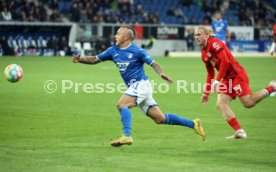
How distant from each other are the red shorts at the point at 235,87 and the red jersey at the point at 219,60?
0.25 ft

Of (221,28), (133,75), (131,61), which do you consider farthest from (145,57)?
(221,28)

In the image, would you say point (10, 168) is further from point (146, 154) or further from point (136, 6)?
point (136, 6)

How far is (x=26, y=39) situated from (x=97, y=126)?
105ft

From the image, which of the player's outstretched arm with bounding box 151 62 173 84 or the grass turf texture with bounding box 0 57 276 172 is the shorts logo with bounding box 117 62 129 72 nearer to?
the player's outstretched arm with bounding box 151 62 173 84

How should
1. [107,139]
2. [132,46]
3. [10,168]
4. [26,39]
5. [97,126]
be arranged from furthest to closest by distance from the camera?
1. [26,39]
2. [97,126]
3. [107,139]
4. [132,46]
5. [10,168]

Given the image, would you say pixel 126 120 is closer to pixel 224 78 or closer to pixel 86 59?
pixel 86 59

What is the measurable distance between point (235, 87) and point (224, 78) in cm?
27

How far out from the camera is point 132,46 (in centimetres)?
1127

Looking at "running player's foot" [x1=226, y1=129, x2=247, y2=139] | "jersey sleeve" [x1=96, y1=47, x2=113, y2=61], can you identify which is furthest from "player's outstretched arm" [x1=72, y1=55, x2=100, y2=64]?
"running player's foot" [x1=226, y1=129, x2=247, y2=139]

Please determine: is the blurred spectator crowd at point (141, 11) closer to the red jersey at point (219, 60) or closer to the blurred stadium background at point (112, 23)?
the blurred stadium background at point (112, 23)

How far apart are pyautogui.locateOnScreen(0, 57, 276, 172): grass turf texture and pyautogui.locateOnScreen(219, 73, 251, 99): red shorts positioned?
0.82m

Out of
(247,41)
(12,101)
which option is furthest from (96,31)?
(12,101)

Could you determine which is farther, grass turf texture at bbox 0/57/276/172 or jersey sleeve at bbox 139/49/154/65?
jersey sleeve at bbox 139/49/154/65

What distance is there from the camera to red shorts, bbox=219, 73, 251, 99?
12250 millimetres
